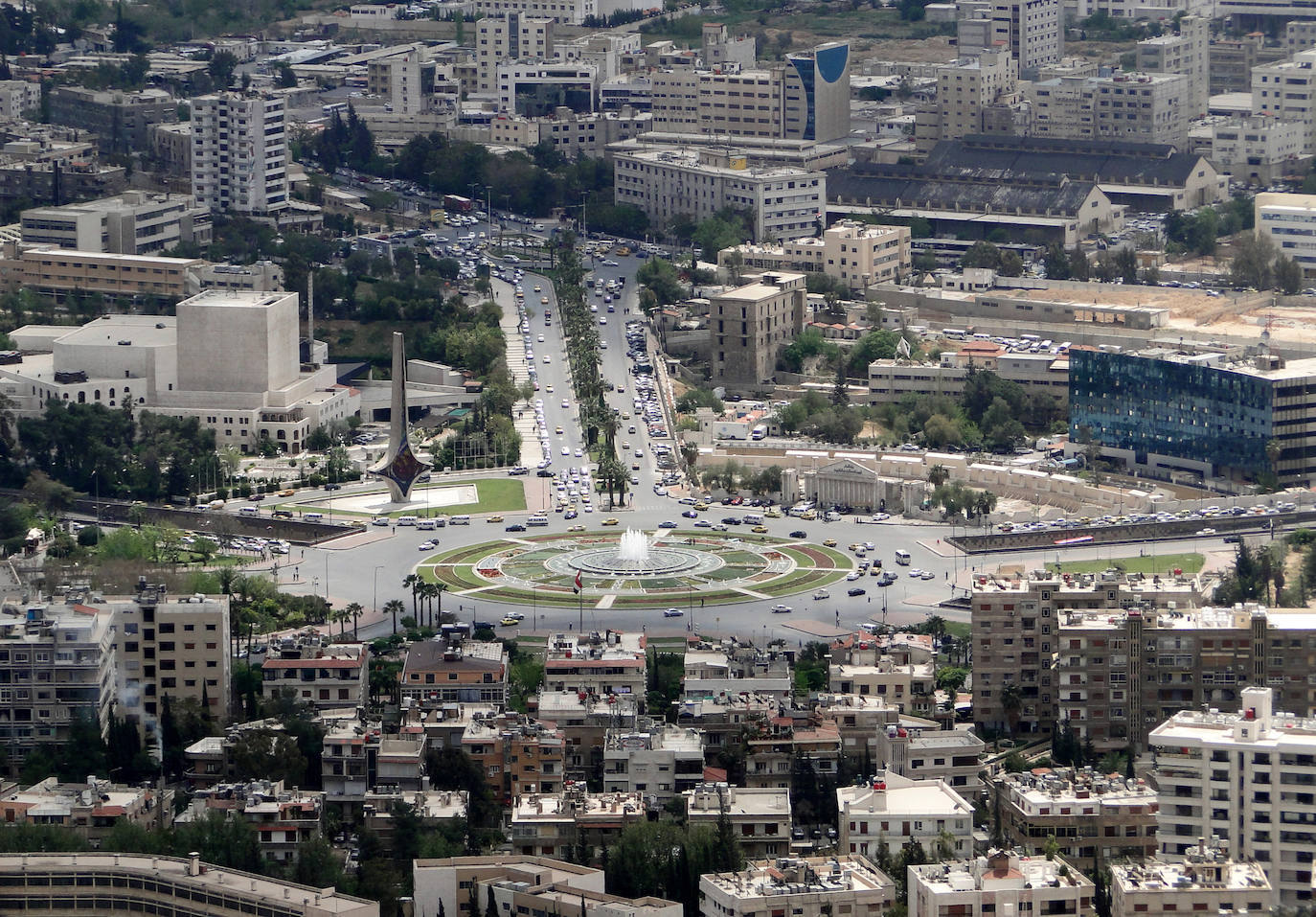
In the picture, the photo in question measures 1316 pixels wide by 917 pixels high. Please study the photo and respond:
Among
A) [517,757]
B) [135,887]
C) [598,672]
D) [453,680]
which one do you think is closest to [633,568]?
[598,672]

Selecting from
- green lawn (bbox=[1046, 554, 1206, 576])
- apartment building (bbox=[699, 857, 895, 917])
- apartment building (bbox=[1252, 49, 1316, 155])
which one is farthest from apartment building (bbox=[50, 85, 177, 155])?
apartment building (bbox=[699, 857, 895, 917])

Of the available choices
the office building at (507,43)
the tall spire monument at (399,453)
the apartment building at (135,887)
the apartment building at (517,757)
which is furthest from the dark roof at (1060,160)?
the apartment building at (135,887)

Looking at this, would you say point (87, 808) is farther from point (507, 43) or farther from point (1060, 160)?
point (507, 43)

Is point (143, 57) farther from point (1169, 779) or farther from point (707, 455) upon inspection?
point (1169, 779)

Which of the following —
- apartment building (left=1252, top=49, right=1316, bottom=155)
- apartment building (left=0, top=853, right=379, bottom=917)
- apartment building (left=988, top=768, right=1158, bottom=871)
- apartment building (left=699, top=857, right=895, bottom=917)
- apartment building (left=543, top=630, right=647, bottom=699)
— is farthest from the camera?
apartment building (left=1252, top=49, right=1316, bottom=155)

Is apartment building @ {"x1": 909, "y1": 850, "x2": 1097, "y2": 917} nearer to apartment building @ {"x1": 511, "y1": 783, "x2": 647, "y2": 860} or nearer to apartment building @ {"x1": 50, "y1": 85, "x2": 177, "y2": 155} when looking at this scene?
apartment building @ {"x1": 511, "y1": 783, "x2": 647, "y2": 860}

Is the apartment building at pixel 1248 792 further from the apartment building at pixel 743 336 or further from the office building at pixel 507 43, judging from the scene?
the office building at pixel 507 43

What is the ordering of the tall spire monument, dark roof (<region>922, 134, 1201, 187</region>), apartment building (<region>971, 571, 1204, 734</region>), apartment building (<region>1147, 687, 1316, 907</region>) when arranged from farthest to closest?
dark roof (<region>922, 134, 1201, 187</region>) → the tall spire monument → apartment building (<region>971, 571, 1204, 734</region>) → apartment building (<region>1147, 687, 1316, 907</region>)
